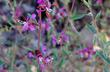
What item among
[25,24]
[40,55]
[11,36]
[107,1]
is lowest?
[11,36]

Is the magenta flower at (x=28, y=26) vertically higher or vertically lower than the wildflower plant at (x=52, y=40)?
higher

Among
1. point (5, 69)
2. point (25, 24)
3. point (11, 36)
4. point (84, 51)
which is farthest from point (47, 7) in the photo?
point (11, 36)

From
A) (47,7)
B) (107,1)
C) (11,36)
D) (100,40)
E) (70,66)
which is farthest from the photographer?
(107,1)

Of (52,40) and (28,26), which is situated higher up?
(28,26)

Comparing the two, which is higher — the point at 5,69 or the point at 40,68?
the point at 40,68

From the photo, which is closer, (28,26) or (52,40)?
(28,26)

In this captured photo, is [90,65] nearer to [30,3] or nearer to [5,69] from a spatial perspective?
[5,69]

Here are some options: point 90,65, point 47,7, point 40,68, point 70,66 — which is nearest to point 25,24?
point 47,7

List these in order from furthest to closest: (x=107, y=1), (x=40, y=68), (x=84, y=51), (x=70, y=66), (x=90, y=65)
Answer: (x=107, y=1) < (x=90, y=65) < (x=70, y=66) < (x=84, y=51) < (x=40, y=68)

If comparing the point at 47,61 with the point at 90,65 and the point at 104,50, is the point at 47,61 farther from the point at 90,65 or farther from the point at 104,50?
the point at 90,65

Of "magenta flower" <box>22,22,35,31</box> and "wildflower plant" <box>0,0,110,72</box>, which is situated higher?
"magenta flower" <box>22,22,35,31</box>

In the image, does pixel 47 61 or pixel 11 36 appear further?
pixel 11 36
